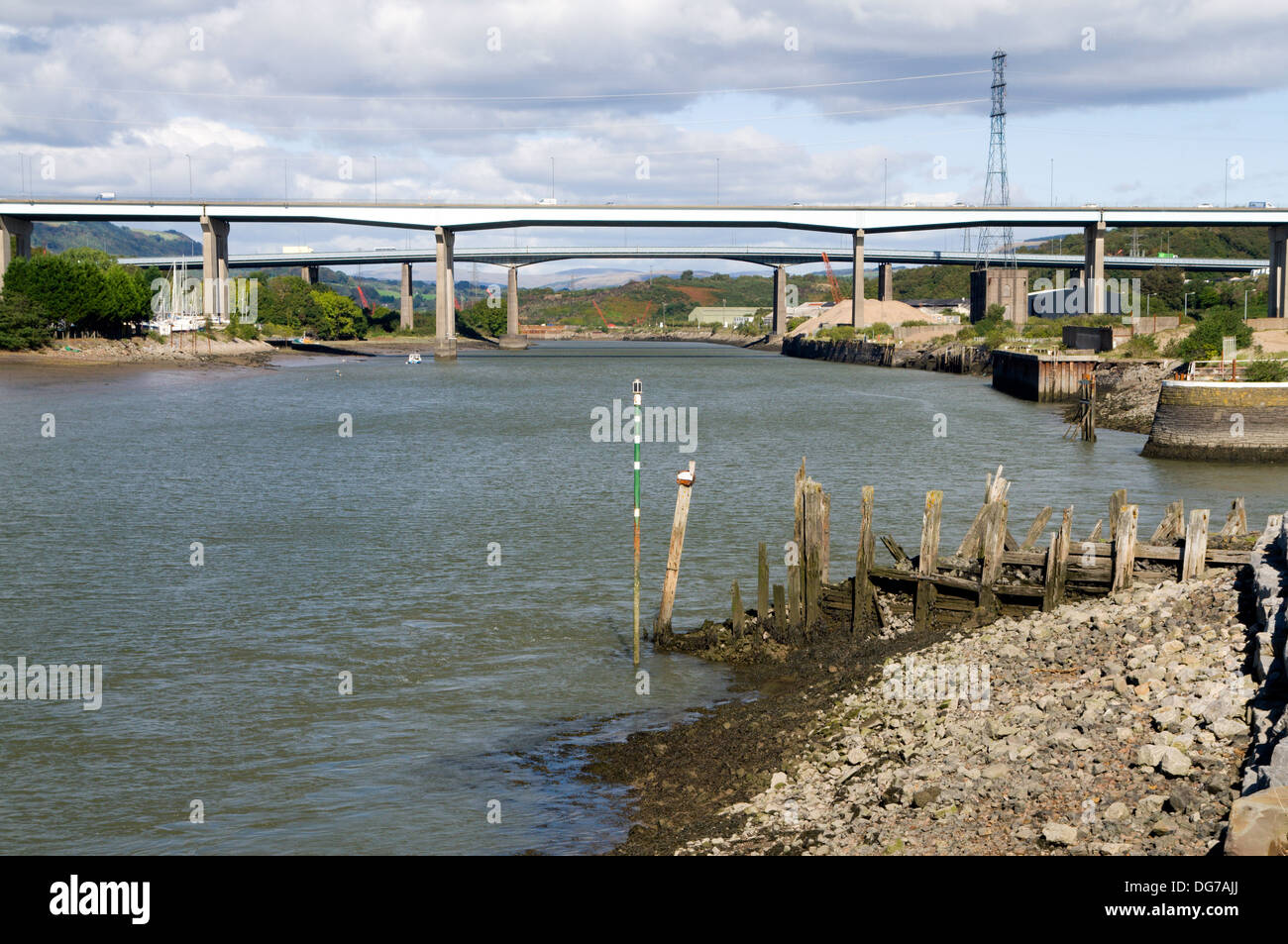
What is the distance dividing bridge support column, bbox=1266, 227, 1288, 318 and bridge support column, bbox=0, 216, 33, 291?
5070 inches

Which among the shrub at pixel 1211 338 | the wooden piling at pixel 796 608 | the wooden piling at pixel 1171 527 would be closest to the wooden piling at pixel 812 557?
the wooden piling at pixel 796 608

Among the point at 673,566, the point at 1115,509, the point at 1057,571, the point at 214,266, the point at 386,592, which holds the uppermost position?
the point at 214,266

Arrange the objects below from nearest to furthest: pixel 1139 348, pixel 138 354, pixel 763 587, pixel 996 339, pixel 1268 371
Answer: pixel 763 587
pixel 1268 371
pixel 1139 348
pixel 138 354
pixel 996 339

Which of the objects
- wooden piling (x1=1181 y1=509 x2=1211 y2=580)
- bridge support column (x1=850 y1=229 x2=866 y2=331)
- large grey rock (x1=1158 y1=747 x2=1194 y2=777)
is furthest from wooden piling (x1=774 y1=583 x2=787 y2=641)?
bridge support column (x1=850 y1=229 x2=866 y2=331)

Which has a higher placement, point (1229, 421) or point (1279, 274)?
point (1279, 274)

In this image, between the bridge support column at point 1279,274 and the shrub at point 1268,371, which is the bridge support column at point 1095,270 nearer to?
the bridge support column at point 1279,274

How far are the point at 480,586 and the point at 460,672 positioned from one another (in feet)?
20.9

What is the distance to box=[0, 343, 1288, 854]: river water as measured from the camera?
14562 millimetres

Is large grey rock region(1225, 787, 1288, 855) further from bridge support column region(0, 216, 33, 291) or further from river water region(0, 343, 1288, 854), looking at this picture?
bridge support column region(0, 216, 33, 291)

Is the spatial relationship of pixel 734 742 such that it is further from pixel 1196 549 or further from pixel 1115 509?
pixel 1196 549

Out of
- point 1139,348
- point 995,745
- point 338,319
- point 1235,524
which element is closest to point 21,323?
point 338,319

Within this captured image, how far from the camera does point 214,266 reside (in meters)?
136

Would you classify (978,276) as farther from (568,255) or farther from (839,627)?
(839,627)

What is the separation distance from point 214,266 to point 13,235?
2066 cm
